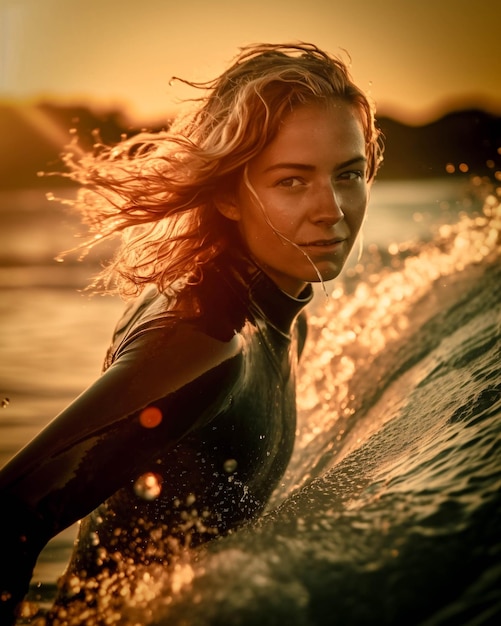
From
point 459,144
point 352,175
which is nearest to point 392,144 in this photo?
point 459,144

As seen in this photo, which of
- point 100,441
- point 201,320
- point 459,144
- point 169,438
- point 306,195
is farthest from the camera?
point 459,144

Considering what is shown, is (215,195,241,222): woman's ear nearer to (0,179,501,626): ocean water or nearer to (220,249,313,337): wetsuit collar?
(220,249,313,337): wetsuit collar

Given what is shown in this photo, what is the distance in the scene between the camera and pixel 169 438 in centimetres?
203

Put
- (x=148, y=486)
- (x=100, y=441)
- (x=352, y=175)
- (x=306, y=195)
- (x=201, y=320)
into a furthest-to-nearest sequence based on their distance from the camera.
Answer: (x=352, y=175)
(x=306, y=195)
(x=148, y=486)
(x=201, y=320)
(x=100, y=441)

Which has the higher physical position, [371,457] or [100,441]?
[100,441]

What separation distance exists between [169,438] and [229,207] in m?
0.92

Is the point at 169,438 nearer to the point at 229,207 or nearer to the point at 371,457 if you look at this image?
the point at 371,457

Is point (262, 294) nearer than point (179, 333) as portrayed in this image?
No

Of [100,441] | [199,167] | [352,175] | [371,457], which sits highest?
[199,167]

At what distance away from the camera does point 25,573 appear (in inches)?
75.9

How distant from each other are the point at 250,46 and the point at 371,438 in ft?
4.77

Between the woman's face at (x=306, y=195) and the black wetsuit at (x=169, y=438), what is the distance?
119mm

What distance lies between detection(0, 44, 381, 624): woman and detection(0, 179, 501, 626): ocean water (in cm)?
24

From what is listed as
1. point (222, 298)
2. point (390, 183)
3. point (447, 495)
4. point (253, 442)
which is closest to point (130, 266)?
point (222, 298)
